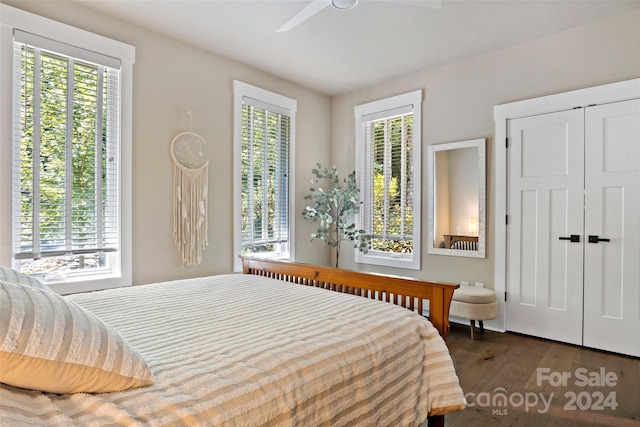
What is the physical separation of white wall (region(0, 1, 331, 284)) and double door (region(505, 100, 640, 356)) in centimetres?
289

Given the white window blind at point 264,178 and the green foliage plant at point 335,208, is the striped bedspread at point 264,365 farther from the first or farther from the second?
the green foliage plant at point 335,208

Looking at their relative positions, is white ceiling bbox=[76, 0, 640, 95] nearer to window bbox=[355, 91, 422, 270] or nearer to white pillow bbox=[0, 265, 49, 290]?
window bbox=[355, 91, 422, 270]

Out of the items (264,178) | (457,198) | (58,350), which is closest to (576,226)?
(457,198)

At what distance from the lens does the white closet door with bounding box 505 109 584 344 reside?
3240 millimetres

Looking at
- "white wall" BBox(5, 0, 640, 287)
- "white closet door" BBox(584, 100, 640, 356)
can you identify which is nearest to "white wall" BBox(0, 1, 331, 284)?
"white wall" BBox(5, 0, 640, 287)

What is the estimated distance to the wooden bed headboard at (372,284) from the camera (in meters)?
1.87

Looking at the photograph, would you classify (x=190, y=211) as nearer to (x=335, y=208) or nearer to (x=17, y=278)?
(x=335, y=208)

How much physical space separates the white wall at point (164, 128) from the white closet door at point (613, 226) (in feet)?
11.0

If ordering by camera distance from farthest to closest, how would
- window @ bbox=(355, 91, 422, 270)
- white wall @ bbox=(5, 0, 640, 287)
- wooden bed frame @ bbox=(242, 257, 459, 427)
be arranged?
1. window @ bbox=(355, 91, 422, 270)
2. white wall @ bbox=(5, 0, 640, 287)
3. wooden bed frame @ bbox=(242, 257, 459, 427)

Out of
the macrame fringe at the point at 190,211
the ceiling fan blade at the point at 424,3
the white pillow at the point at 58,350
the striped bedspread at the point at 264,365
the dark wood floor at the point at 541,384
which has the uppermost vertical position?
the ceiling fan blade at the point at 424,3

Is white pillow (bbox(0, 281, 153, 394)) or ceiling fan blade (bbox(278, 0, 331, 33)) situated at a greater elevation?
ceiling fan blade (bbox(278, 0, 331, 33))

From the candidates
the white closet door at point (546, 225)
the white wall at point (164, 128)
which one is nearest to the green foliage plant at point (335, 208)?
the white wall at point (164, 128)

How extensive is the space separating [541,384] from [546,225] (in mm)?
1537

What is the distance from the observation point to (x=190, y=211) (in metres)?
3.43
